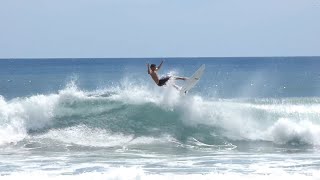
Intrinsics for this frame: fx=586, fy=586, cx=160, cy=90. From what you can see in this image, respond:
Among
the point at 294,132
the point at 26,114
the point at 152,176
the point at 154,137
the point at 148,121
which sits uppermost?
the point at 26,114

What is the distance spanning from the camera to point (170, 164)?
53.4 feet

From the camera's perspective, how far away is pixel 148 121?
23.0 metres

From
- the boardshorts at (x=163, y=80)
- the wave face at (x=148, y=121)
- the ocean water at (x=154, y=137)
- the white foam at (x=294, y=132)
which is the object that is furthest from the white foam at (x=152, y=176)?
the white foam at (x=294, y=132)

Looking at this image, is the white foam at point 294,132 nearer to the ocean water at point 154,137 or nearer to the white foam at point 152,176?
the ocean water at point 154,137

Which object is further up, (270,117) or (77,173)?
(270,117)

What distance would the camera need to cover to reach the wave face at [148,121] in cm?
2116

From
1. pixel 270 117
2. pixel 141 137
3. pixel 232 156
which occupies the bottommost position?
pixel 232 156

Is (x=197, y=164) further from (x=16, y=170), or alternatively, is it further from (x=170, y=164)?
(x=16, y=170)

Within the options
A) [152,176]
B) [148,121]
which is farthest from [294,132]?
[152,176]

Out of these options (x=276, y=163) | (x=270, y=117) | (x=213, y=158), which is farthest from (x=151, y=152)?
(x=270, y=117)

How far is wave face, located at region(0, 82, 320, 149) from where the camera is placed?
21156 mm

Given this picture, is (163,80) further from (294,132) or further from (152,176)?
(294,132)

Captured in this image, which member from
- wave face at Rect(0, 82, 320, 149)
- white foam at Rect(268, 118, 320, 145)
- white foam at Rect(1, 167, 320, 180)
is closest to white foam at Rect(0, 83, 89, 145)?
wave face at Rect(0, 82, 320, 149)

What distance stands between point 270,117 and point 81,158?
1005 cm
